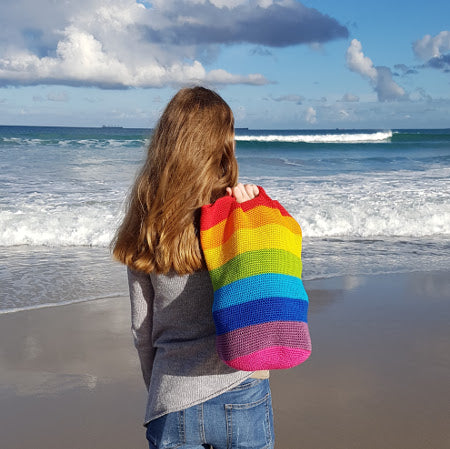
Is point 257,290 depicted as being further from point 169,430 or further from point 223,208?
point 169,430

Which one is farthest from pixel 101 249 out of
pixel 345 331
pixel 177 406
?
pixel 177 406

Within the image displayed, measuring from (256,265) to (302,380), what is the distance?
92.6 inches

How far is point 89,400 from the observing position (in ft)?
10.6

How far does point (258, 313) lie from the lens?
1.22 metres

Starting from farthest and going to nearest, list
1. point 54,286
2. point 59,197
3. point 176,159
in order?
point 59,197
point 54,286
point 176,159

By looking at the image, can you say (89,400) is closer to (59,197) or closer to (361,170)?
(59,197)

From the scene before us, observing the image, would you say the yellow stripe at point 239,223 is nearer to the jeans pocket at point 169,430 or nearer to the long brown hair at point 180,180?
the long brown hair at point 180,180

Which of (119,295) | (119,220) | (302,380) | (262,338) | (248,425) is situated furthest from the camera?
(119,220)

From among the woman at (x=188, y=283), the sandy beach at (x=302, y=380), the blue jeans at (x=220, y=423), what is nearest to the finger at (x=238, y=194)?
the woman at (x=188, y=283)

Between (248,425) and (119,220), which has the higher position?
(248,425)

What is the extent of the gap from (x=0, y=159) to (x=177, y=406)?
19.1m

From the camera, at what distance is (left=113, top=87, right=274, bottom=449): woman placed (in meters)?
1.40

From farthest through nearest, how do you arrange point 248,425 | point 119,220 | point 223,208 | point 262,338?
point 119,220, point 248,425, point 223,208, point 262,338

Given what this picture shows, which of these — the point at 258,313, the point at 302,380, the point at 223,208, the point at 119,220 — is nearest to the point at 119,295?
the point at 302,380
